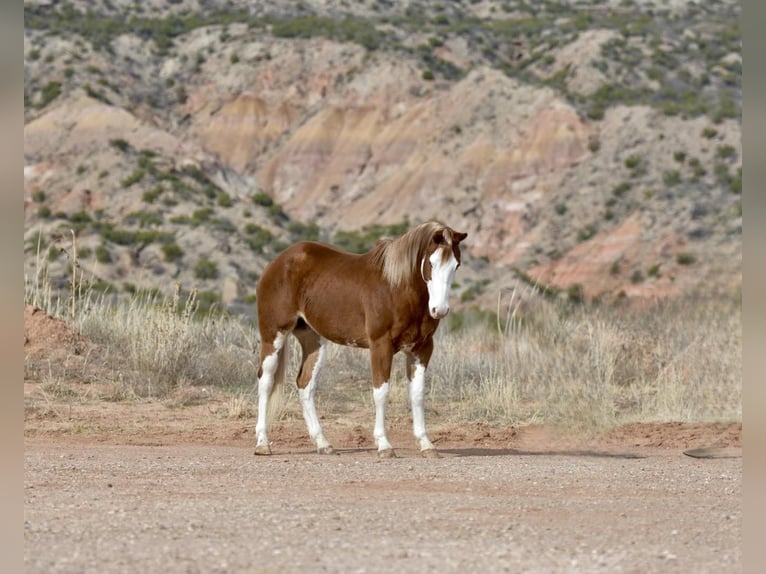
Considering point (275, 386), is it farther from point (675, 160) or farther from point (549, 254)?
point (675, 160)

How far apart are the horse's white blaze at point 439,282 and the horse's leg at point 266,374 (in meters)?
2.04

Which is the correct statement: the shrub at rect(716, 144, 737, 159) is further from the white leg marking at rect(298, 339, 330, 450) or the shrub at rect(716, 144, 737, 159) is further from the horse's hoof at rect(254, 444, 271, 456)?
the horse's hoof at rect(254, 444, 271, 456)

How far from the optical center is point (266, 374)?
42.7 feet

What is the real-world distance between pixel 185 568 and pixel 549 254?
46021mm

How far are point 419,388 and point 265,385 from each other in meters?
1.80

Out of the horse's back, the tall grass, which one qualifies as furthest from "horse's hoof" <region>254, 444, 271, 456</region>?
the tall grass

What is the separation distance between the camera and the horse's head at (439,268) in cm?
1163

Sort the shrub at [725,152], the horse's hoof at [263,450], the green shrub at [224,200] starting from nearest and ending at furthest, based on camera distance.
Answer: the horse's hoof at [263,450]
the green shrub at [224,200]
the shrub at [725,152]

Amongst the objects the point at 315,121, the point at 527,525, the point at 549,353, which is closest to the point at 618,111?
the point at 315,121

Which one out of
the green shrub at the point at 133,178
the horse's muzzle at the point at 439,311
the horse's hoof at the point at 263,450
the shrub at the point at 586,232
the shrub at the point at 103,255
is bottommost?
the horse's hoof at the point at 263,450

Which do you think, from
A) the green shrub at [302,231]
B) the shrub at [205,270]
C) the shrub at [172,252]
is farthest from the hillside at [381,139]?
the green shrub at [302,231]

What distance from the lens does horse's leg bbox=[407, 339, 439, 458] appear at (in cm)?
1230

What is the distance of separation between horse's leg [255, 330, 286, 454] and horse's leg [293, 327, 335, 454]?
0.29m

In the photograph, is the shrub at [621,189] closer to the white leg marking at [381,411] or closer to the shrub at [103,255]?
the shrub at [103,255]
